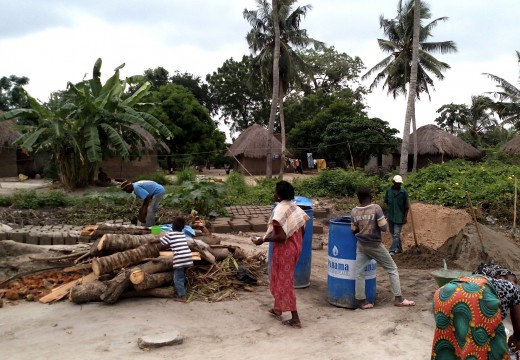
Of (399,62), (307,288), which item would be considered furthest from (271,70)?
(307,288)

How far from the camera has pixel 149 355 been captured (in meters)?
4.09

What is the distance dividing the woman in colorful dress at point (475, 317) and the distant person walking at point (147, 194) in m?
5.69

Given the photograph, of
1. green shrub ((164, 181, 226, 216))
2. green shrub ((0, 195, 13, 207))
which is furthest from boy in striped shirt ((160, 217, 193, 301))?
green shrub ((0, 195, 13, 207))

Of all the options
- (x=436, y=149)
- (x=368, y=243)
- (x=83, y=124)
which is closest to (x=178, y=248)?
(x=368, y=243)

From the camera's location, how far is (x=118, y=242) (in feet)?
19.5

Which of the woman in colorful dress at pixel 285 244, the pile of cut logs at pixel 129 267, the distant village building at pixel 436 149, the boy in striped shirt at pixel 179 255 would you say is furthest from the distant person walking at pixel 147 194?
the distant village building at pixel 436 149

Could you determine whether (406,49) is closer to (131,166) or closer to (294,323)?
(131,166)

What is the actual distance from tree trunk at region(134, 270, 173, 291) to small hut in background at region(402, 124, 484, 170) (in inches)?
1064

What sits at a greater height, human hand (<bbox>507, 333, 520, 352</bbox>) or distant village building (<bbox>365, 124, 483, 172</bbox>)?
distant village building (<bbox>365, 124, 483, 172</bbox>)

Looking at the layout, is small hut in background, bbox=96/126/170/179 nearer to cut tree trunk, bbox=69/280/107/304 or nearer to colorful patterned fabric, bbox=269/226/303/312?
cut tree trunk, bbox=69/280/107/304

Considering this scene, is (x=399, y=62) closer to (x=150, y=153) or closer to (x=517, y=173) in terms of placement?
(x=517, y=173)

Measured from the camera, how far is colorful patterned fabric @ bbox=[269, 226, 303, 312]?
478 cm

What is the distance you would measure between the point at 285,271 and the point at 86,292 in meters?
2.30

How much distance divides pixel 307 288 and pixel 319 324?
131cm
